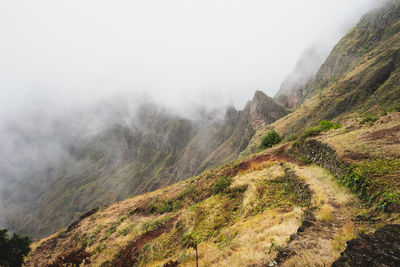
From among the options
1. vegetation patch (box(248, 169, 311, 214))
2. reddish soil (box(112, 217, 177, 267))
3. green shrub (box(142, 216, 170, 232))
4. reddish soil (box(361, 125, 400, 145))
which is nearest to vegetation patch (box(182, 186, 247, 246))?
vegetation patch (box(248, 169, 311, 214))

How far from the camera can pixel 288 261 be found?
4.83 meters

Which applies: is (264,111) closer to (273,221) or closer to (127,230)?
(127,230)

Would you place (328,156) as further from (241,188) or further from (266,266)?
(266,266)

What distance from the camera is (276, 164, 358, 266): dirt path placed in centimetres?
469

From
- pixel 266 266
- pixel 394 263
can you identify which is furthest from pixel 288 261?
pixel 394 263

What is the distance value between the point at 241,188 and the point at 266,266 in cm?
902

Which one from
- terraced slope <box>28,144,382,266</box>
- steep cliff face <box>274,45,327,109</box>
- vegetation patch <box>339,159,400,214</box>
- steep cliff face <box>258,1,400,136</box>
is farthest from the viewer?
steep cliff face <box>274,45,327,109</box>

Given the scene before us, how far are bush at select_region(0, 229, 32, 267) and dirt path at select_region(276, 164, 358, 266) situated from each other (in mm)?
14258

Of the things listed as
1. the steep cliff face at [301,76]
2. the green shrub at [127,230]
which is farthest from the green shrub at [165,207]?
the steep cliff face at [301,76]

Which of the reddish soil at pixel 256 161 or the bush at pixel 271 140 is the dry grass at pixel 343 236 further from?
the bush at pixel 271 140

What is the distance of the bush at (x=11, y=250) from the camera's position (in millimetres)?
9281

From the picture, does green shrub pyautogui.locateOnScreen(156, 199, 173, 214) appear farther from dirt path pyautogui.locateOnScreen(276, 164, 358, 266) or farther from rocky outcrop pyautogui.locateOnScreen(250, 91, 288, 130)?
rocky outcrop pyautogui.locateOnScreen(250, 91, 288, 130)

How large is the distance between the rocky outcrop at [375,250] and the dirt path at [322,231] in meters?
0.50

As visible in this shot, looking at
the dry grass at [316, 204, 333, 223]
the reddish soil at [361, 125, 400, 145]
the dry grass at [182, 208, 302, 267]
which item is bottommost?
the reddish soil at [361, 125, 400, 145]
